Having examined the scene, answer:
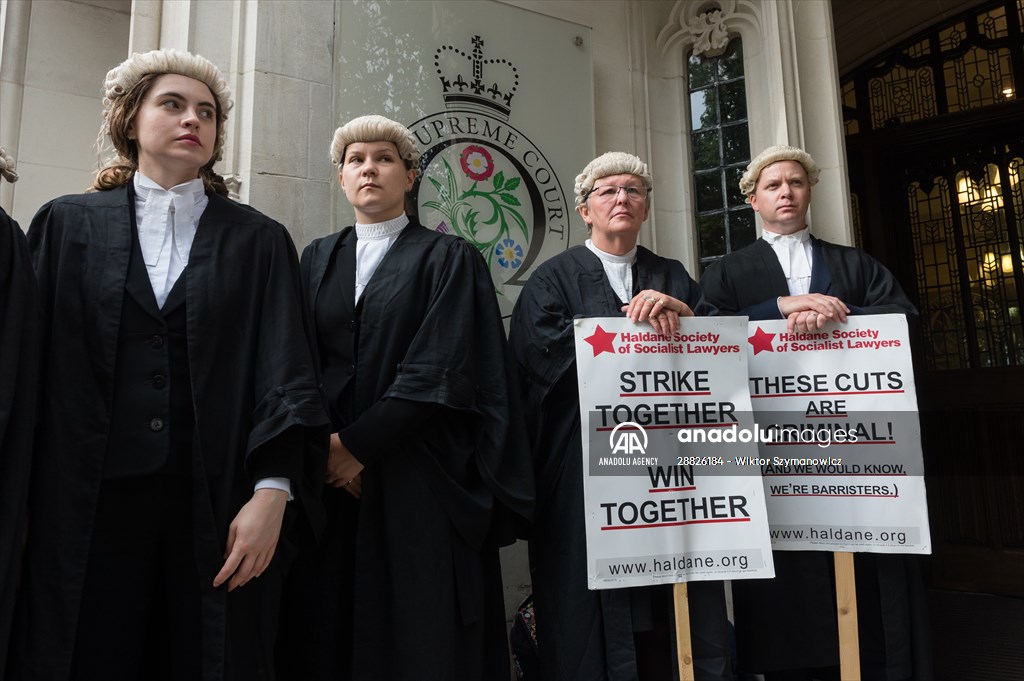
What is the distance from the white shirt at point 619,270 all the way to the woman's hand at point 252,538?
1.46 meters

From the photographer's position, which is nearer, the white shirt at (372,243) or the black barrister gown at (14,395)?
the black barrister gown at (14,395)

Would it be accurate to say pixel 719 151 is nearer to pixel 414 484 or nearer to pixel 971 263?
pixel 971 263

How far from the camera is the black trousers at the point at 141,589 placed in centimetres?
163

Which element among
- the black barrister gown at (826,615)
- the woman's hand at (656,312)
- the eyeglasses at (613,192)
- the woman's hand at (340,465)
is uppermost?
the eyeglasses at (613,192)

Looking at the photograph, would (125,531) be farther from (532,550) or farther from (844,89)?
(844,89)

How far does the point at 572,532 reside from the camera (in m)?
2.46

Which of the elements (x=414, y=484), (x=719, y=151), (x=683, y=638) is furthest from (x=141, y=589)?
(x=719, y=151)

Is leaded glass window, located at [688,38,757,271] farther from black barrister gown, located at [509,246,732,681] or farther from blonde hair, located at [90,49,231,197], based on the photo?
blonde hair, located at [90,49,231,197]

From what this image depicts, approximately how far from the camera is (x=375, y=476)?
2.29m

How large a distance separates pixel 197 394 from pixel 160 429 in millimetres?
107

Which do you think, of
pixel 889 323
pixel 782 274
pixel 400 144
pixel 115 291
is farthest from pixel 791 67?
pixel 115 291

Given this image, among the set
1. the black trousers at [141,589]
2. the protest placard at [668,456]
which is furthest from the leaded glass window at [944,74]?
the black trousers at [141,589]

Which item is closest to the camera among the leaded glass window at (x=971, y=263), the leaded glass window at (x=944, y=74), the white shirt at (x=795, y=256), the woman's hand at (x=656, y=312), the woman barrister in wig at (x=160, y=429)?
the woman barrister in wig at (x=160, y=429)

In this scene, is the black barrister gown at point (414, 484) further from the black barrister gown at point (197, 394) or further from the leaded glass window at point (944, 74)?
the leaded glass window at point (944, 74)
